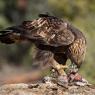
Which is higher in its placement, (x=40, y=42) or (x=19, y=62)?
(x=40, y=42)

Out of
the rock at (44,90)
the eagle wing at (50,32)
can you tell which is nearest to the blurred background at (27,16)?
the rock at (44,90)

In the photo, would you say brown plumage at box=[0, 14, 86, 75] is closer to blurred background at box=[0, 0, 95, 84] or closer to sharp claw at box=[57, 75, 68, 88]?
sharp claw at box=[57, 75, 68, 88]

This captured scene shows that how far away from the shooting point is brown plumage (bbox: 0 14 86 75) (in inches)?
409

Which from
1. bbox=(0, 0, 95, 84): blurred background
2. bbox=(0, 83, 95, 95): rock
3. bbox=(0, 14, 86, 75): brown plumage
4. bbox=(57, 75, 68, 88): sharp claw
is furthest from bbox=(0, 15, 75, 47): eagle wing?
bbox=(0, 0, 95, 84): blurred background

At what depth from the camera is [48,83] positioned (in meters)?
10.7

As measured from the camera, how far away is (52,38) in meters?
10.4

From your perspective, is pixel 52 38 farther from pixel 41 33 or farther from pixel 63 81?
pixel 63 81

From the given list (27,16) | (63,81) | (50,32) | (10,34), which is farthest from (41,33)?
(27,16)

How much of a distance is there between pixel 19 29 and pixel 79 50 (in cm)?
103

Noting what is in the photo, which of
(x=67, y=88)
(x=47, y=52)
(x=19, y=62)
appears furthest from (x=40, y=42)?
(x=19, y=62)

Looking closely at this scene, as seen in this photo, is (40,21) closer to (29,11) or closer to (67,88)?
(67,88)

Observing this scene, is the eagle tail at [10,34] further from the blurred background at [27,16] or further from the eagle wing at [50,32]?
the blurred background at [27,16]

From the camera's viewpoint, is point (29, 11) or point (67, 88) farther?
point (29, 11)

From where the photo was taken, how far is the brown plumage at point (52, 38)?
10383 millimetres
